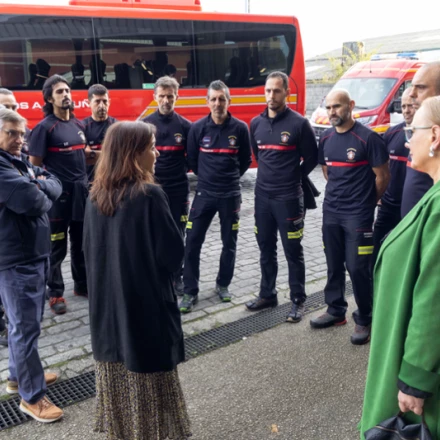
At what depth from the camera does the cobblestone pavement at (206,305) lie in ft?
13.7

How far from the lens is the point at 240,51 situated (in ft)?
36.7

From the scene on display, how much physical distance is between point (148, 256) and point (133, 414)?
0.85 meters

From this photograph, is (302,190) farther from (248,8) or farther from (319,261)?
(248,8)

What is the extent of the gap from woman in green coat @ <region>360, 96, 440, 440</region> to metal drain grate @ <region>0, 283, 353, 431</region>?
7.41 feet

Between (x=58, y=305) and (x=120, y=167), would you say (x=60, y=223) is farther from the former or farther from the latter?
(x=120, y=167)

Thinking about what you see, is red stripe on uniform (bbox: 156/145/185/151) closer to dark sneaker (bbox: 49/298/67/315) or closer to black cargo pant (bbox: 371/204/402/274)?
dark sneaker (bbox: 49/298/67/315)

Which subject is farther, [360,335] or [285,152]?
[285,152]

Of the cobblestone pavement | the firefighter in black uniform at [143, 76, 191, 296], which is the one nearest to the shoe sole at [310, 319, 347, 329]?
the cobblestone pavement

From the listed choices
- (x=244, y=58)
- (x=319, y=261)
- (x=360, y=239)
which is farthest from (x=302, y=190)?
(x=244, y=58)

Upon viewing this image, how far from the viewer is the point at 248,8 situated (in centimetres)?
1791

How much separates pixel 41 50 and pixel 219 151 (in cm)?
603

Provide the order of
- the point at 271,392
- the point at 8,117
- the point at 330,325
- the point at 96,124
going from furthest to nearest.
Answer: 1. the point at 96,124
2. the point at 330,325
3. the point at 271,392
4. the point at 8,117

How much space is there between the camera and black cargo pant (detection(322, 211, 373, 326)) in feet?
14.1

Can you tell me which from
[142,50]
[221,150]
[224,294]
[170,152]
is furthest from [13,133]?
[142,50]
